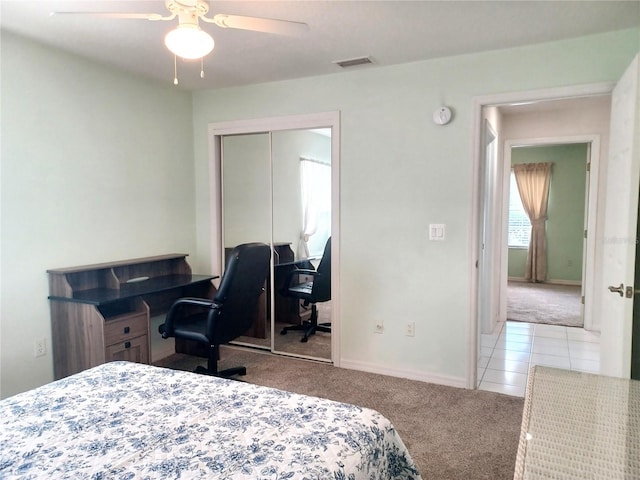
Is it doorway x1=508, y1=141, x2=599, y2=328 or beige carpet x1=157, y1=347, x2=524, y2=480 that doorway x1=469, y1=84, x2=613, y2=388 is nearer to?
beige carpet x1=157, y1=347, x2=524, y2=480

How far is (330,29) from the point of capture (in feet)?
8.24

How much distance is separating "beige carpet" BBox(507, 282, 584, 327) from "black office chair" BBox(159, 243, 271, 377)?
3.64 meters

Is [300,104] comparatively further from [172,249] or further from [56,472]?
[56,472]

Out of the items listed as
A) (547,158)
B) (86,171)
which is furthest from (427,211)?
(547,158)

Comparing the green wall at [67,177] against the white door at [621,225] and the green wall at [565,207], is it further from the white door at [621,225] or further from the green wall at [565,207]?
the green wall at [565,207]

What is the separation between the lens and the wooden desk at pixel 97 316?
8.85 ft

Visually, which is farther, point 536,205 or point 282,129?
point 536,205

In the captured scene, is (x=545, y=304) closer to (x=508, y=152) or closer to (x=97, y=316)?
(x=508, y=152)

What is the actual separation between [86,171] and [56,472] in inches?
97.3

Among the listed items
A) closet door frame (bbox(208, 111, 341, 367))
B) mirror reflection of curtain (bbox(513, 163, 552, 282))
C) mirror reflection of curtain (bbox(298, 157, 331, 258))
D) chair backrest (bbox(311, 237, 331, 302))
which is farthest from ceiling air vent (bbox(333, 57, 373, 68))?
mirror reflection of curtain (bbox(513, 163, 552, 282))

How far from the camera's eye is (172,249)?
12.6ft

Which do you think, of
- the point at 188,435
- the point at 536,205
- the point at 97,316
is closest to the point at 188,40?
the point at 188,435

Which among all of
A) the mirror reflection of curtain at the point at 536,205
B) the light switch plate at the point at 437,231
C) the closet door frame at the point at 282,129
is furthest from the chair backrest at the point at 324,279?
the mirror reflection of curtain at the point at 536,205

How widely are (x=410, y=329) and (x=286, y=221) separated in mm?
1424
